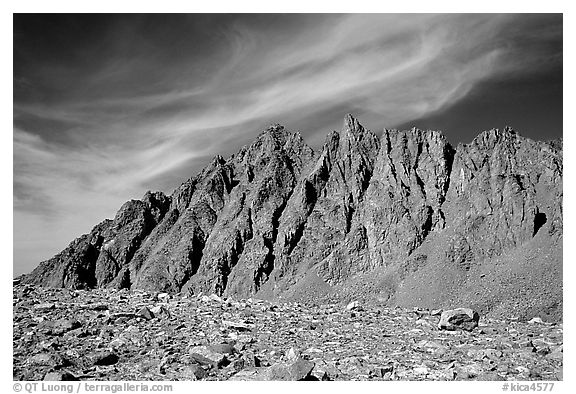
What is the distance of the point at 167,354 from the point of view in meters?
8.94

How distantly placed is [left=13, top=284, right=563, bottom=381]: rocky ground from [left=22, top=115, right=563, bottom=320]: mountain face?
53.4 meters

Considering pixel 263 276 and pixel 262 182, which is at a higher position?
pixel 262 182

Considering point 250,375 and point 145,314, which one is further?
point 145,314

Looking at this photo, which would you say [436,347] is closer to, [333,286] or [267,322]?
[267,322]

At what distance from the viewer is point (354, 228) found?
4080 inches

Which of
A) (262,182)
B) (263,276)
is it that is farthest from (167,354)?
(262,182)

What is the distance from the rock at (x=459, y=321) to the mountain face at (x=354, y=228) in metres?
52.3

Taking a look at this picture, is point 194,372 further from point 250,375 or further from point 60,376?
point 60,376

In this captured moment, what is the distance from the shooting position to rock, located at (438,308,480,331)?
11117mm

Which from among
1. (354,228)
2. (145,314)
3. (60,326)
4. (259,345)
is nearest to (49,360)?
(60,326)

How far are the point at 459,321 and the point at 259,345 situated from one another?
5637mm

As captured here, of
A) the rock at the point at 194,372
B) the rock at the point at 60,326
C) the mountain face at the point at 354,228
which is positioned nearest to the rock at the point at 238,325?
the rock at the point at 194,372

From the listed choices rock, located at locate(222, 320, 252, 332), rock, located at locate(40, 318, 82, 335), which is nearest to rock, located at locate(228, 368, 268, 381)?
rock, located at locate(222, 320, 252, 332)
